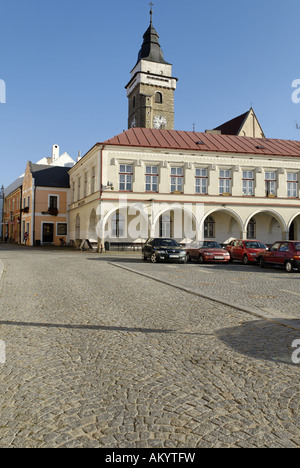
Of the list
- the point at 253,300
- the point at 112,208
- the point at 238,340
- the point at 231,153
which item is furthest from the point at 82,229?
the point at 238,340

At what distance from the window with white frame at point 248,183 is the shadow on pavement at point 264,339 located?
1128 inches

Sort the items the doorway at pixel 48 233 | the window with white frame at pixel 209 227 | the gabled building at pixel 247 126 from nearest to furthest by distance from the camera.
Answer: the window with white frame at pixel 209 227, the doorway at pixel 48 233, the gabled building at pixel 247 126

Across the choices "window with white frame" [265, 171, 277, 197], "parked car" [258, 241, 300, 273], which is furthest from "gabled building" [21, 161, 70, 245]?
"parked car" [258, 241, 300, 273]

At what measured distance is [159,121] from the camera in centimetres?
5756

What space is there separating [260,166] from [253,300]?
2765cm

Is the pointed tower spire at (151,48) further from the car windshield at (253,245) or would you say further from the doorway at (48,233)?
the car windshield at (253,245)

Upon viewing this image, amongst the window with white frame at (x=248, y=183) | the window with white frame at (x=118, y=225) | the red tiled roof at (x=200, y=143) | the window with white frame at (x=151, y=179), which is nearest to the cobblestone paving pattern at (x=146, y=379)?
the window with white frame at (x=118, y=225)

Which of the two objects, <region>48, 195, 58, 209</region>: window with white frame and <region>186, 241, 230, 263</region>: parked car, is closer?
<region>186, 241, 230, 263</region>: parked car

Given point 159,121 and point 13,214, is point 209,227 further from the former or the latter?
point 13,214

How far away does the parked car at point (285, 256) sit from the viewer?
16.9 metres

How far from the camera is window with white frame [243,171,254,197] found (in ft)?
111

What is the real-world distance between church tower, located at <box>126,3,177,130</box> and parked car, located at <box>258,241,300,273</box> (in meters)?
41.3

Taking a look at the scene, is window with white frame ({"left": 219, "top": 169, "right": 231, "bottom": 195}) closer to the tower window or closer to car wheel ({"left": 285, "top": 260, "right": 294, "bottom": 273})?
car wheel ({"left": 285, "top": 260, "right": 294, "bottom": 273})

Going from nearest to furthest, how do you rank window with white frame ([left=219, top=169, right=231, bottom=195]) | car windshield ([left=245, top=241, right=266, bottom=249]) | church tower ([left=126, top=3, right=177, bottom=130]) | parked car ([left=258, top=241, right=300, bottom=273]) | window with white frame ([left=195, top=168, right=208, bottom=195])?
parked car ([left=258, top=241, right=300, bottom=273])
car windshield ([left=245, top=241, right=266, bottom=249])
window with white frame ([left=195, top=168, right=208, bottom=195])
window with white frame ([left=219, top=169, right=231, bottom=195])
church tower ([left=126, top=3, right=177, bottom=130])
